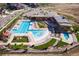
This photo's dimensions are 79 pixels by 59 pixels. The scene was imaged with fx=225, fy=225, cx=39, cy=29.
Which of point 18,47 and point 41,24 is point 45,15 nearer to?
point 41,24

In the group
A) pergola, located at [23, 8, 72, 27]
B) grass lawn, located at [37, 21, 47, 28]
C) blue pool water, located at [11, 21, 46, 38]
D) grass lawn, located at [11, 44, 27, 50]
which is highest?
pergola, located at [23, 8, 72, 27]

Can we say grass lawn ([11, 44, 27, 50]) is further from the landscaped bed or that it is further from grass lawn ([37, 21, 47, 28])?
grass lawn ([37, 21, 47, 28])

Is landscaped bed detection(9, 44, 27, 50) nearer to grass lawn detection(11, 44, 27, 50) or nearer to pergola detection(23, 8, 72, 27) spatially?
grass lawn detection(11, 44, 27, 50)

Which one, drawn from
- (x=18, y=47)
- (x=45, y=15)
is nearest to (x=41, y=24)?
(x=45, y=15)

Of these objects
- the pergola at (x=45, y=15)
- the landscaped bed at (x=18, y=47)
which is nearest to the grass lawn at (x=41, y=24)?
the pergola at (x=45, y=15)

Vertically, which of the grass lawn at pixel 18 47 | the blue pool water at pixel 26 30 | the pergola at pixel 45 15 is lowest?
the grass lawn at pixel 18 47

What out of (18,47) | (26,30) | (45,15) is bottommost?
(18,47)

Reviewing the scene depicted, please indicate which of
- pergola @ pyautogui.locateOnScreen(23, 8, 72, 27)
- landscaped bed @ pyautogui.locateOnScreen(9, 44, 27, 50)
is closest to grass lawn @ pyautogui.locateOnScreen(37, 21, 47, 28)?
pergola @ pyautogui.locateOnScreen(23, 8, 72, 27)

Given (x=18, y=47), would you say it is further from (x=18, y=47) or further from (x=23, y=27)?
(x=23, y=27)

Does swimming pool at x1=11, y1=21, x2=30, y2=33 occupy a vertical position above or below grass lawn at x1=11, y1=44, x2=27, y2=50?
above

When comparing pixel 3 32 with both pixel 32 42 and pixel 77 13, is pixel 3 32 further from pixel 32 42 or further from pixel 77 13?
pixel 77 13

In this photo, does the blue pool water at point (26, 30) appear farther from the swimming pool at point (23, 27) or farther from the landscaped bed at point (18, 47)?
the landscaped bed at point (18, 47)

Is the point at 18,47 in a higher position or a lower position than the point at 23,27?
lower
